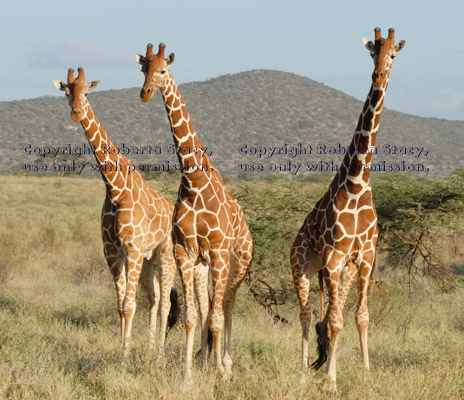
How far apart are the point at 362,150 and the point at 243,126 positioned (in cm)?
5232

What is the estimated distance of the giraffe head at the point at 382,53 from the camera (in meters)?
5.66

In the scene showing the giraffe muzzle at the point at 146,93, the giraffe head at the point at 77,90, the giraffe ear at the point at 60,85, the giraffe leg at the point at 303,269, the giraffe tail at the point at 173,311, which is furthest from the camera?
the giraffe tail at the point at 173,311

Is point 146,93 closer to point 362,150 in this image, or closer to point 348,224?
point 362,150

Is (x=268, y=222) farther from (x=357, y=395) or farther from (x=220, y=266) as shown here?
(x=357, y=395)

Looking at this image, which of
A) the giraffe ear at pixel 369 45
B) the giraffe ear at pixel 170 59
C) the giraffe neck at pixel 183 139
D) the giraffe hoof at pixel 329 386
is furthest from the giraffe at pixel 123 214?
the giraffe ear at pixel 369 45

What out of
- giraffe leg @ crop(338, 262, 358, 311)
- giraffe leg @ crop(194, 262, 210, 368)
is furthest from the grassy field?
giraffe leg @ crop(338, 262, 358, 311)

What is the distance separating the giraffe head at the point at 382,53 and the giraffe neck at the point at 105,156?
352cm

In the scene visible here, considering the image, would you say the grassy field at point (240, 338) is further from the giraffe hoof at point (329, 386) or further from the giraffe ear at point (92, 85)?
the giraffe ear at point (92, 85)

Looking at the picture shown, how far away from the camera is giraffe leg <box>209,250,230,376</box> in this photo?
252 inches

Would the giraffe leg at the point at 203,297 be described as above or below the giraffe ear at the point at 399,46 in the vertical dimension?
below

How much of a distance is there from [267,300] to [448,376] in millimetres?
5343

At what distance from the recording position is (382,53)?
564cm

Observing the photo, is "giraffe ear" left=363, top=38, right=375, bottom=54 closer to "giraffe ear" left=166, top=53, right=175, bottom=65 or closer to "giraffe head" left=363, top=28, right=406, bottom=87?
"giraffe head" left=363, top=28, right=406, bottom=87

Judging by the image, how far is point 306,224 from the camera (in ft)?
22.7
